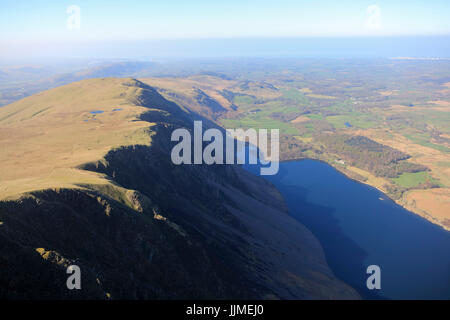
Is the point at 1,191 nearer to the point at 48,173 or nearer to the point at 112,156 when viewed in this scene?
the point at 48,173

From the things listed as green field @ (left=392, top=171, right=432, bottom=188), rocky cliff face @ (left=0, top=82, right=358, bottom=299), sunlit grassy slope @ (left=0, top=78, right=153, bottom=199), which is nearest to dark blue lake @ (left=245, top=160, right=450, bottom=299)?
rocky cliff face @ (left=0, top=82, right=358, bottom=299)

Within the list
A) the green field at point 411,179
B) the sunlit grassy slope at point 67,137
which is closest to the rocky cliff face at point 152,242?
the sunlit grassy slope at point 67,137

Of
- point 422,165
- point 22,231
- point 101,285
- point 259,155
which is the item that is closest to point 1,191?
point 22,231

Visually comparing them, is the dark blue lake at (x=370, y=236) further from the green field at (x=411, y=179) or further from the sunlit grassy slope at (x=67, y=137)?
the sunlit grassy slope at (x=67, y=137)

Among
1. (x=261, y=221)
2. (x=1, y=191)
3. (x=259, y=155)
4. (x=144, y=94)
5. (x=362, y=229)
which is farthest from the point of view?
(x=259, y=155)

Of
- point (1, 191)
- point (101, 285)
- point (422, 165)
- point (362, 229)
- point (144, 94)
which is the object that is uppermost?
point (144, 94)
